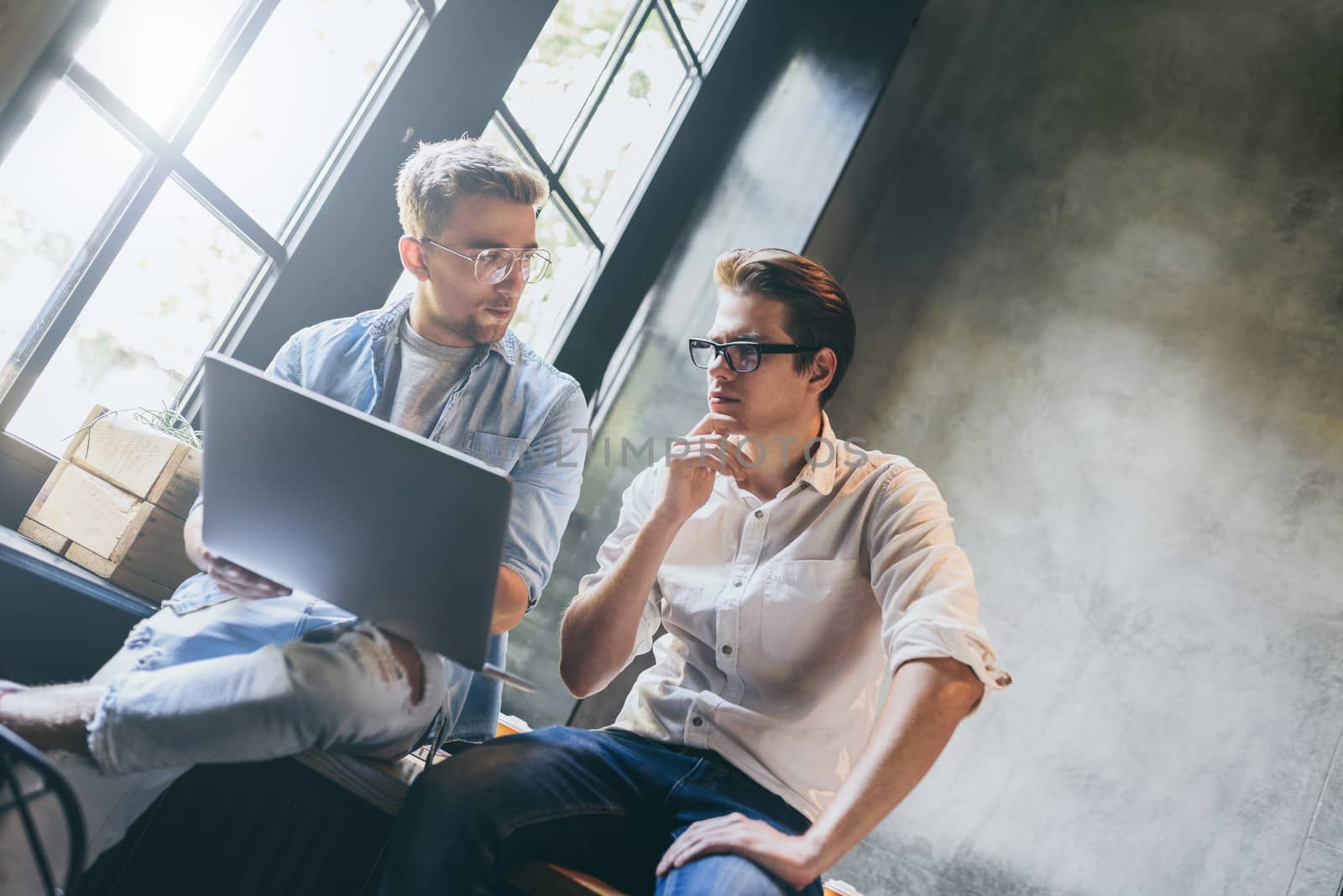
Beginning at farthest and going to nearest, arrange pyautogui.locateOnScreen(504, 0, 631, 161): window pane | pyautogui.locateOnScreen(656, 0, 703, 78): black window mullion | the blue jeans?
1. pyautogui.locateOnScreen(656, 0, 703, 78): black window mullion
2. pyautogui.locateOnScreen(504, 0, 631, 161): window pane
3. the blue jeans

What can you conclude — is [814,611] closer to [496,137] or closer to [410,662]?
[410,662]

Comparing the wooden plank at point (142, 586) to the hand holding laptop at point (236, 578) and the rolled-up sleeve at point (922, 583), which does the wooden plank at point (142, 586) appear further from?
the rolled-up sleeve at point (922, 583)

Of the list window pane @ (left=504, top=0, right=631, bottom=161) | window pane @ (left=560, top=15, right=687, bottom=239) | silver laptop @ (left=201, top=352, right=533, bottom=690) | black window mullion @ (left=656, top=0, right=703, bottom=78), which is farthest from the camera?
black window mullion @ (left=656, top=0, right=703, bottom=78)

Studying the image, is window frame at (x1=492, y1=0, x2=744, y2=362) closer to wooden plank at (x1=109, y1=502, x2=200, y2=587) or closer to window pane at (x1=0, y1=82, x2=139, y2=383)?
window pane at (x1=0, y1=82, x2=139, y2=383)

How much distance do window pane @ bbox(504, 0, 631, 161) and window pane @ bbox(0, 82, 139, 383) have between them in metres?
1.10

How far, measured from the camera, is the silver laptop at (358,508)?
40.8 inches

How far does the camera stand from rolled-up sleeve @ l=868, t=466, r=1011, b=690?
121cm

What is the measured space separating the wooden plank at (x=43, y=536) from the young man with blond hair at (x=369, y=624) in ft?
1.00

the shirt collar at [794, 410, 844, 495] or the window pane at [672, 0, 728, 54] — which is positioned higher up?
the window pane at [672, 0, 728, 54]

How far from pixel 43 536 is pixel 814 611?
134cm

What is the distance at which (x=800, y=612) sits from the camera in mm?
1489

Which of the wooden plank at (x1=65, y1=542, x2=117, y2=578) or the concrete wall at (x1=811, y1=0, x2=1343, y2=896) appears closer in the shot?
the wooden plank at (x1=65, y1=542, x2=117, y2=578)

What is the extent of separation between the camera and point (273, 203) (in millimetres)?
1949

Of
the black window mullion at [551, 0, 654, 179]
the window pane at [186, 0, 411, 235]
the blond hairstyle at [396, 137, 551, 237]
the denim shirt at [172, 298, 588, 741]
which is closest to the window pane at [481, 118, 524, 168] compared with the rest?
the black window mullion at [551, 0, 654, 179]
